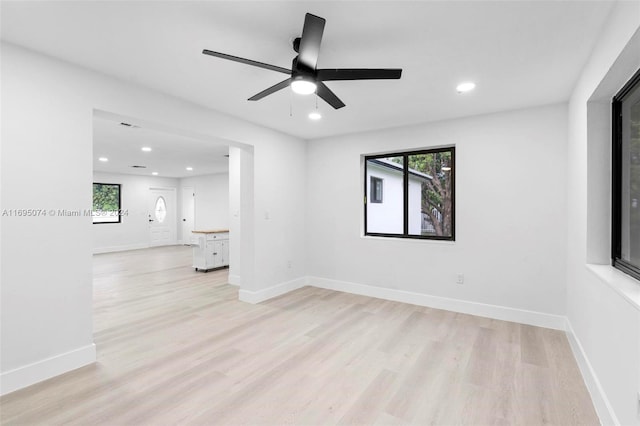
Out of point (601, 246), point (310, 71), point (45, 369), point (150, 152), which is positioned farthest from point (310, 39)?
point (150, 152)

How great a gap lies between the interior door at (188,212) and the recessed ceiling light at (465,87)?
10115 mm

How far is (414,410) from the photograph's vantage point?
2.00m

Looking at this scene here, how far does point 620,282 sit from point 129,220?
38.2 feet

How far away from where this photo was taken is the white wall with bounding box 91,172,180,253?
941 cm

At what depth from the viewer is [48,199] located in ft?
7.72

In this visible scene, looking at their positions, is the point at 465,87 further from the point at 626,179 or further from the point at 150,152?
the point at 150,152

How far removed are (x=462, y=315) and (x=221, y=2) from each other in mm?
3957

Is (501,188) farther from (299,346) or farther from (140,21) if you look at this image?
(140,21)

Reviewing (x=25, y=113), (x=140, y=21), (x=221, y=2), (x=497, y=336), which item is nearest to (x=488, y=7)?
(x=221, y=2)

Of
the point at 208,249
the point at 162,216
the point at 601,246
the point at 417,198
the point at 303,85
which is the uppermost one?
the point at 303,85

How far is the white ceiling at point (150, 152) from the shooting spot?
4893 mm

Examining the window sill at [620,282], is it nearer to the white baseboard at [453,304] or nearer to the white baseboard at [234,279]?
the white baseboard at [453,304]

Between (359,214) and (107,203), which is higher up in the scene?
(107,203)

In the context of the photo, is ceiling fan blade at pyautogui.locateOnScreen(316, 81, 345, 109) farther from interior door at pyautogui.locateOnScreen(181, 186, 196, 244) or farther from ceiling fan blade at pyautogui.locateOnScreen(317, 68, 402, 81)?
interior door at pyautogui.locateOnScreen(181, 186, 196, 244)
